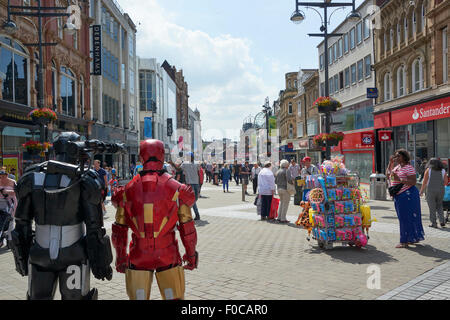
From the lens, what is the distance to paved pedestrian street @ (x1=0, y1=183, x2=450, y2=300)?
492cm

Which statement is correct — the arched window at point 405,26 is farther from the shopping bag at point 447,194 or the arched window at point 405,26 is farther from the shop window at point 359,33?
the shopping bag at point 447,194

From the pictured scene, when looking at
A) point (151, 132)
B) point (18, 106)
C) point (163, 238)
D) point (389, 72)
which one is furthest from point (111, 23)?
point (163, 238)

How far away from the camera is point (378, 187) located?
53.3ft

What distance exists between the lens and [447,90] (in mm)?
17516

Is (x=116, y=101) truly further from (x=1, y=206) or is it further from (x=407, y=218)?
(x=407, y=218)

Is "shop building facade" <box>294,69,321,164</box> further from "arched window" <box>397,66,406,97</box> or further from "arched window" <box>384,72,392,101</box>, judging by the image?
"arched window" <box>397,66,406,97</box>

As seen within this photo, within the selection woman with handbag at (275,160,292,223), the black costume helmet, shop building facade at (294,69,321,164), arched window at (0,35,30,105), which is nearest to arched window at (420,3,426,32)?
woman with handbag at (275,160,292,223)

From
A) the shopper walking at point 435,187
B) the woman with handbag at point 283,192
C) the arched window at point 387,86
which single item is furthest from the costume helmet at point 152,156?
the arched window at point 387,86

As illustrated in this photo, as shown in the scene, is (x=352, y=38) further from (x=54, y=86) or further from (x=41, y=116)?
(x=41, y=116)

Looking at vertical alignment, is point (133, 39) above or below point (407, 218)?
above

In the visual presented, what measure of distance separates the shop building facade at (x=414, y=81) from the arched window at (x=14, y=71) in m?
18.9

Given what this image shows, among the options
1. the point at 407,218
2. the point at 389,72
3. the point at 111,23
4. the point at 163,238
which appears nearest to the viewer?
the point at 163,238
